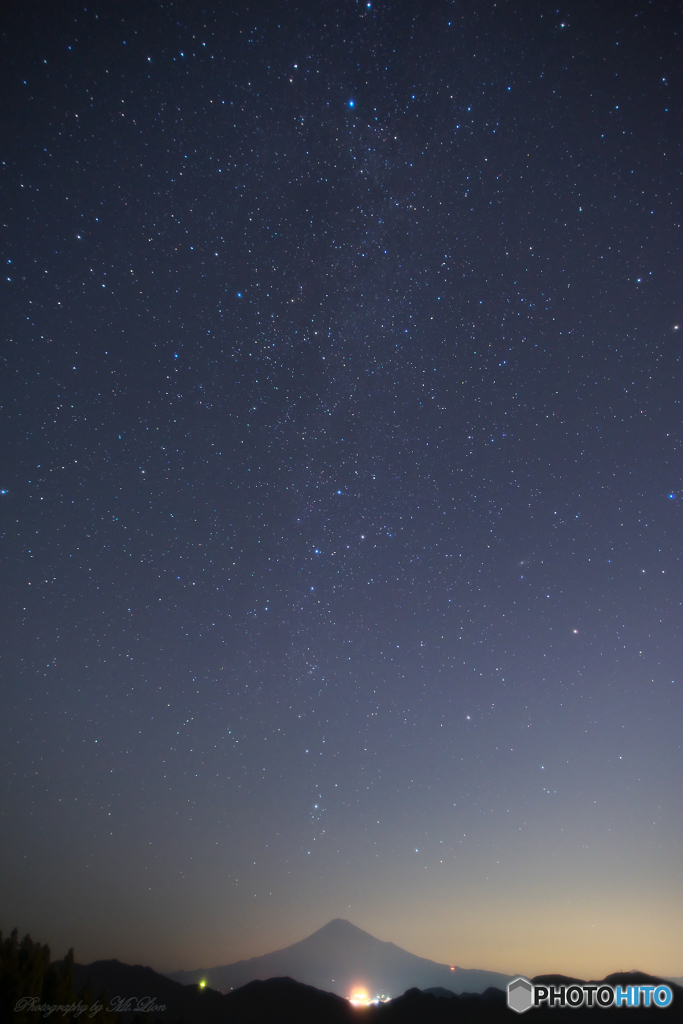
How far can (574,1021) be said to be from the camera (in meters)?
77.7

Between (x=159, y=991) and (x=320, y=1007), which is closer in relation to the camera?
(x=320, y=1007)

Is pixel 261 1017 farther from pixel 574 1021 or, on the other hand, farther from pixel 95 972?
pixel 95 972

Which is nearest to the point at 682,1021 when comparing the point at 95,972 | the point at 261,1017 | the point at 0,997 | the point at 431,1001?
the point at 431,1001

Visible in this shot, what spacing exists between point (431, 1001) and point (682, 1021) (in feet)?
123

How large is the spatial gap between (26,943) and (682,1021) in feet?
313

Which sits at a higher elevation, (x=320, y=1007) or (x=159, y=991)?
(x=320, y=1007)

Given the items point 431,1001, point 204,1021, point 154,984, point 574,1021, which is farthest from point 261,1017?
point 574,1021

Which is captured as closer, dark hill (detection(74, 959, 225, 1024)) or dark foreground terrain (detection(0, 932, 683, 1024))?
dark foreground terrain (detection(0, 932, 683, 1024))

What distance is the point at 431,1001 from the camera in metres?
82.1

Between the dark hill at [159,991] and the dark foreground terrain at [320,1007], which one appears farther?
the dark hill at [159,991]

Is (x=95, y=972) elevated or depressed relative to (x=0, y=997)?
depressed

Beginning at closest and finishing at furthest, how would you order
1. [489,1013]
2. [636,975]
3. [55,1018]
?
[55,1018]
[489,1013]
[636,975]

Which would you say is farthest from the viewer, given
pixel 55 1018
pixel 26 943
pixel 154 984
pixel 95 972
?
pixel 95 972

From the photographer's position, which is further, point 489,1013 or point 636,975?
point 636,975
